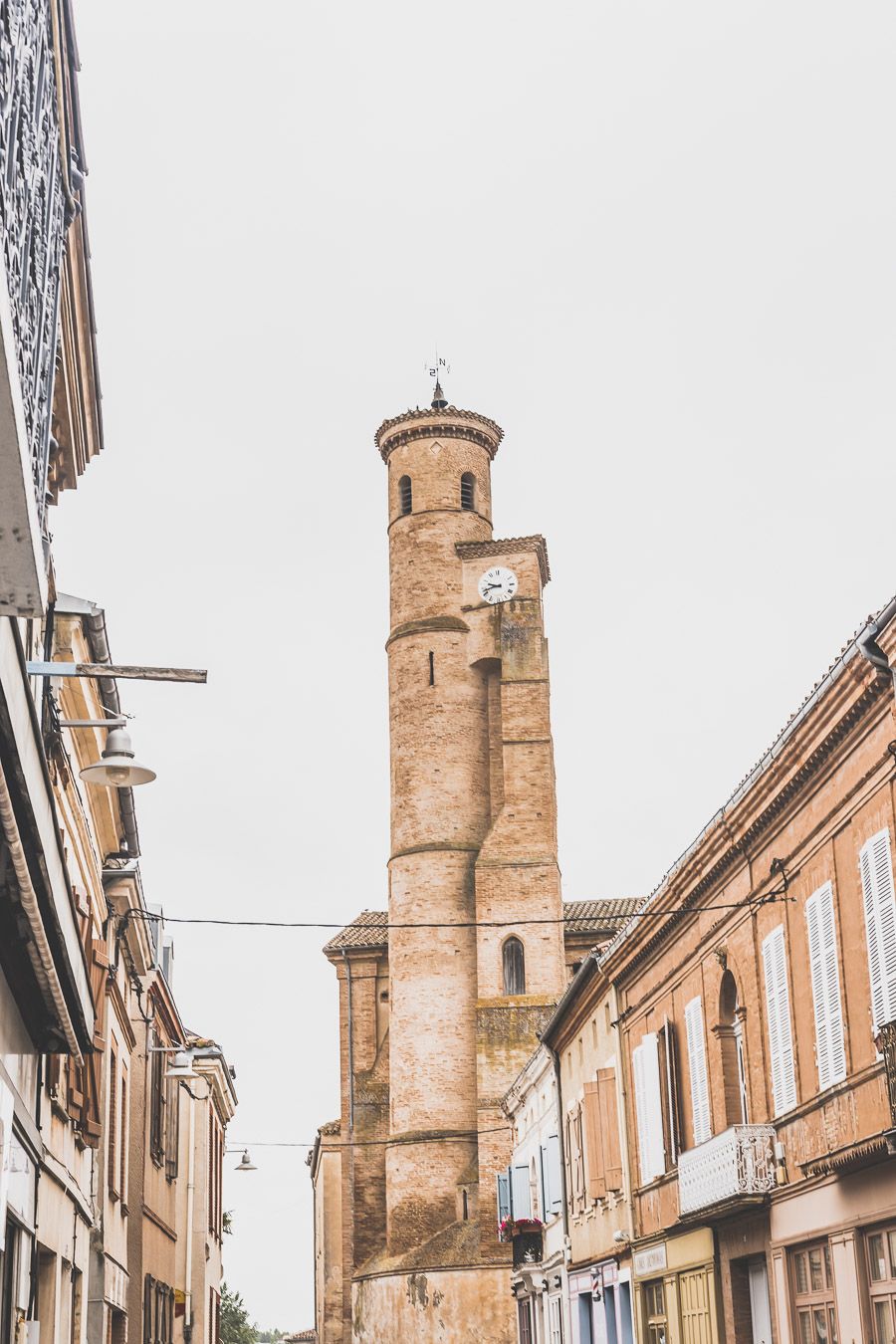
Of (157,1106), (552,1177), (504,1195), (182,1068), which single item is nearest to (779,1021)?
(182,1068)

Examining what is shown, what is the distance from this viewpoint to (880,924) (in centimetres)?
1348

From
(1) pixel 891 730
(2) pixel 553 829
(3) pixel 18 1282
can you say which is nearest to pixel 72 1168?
(3) pixel 18 1282

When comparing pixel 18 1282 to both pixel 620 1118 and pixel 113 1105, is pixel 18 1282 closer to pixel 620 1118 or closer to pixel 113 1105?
pixel 113 1105

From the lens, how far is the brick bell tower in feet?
153

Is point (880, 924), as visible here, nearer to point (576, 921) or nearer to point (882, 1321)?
point (882, 1321)

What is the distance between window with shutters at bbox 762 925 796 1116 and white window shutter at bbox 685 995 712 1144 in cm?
276

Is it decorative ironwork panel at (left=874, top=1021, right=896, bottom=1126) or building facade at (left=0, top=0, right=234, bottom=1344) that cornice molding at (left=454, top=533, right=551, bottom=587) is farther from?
decorative ironwork panel at (left=874, top=1021, right=896, bottom=1126)

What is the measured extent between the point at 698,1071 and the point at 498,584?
3350 cm

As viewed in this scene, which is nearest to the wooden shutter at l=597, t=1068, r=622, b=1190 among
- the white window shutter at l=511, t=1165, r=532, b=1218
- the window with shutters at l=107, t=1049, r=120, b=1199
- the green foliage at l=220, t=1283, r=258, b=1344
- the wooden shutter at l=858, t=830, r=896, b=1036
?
the window with shutters at l=107, t=1049, r=120, b=1199

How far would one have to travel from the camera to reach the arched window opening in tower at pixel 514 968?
48156mm

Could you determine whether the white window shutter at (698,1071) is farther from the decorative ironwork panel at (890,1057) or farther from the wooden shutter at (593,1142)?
the decorative ironwork panel at (890,1057)

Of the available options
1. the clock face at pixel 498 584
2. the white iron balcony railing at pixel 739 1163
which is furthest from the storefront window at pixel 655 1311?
the clock face at pixel 498 584

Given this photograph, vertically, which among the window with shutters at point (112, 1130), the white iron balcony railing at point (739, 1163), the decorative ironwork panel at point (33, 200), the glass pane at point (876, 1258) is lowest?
the glass pane at point (876, 1258)

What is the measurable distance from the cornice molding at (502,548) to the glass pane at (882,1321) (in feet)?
130
